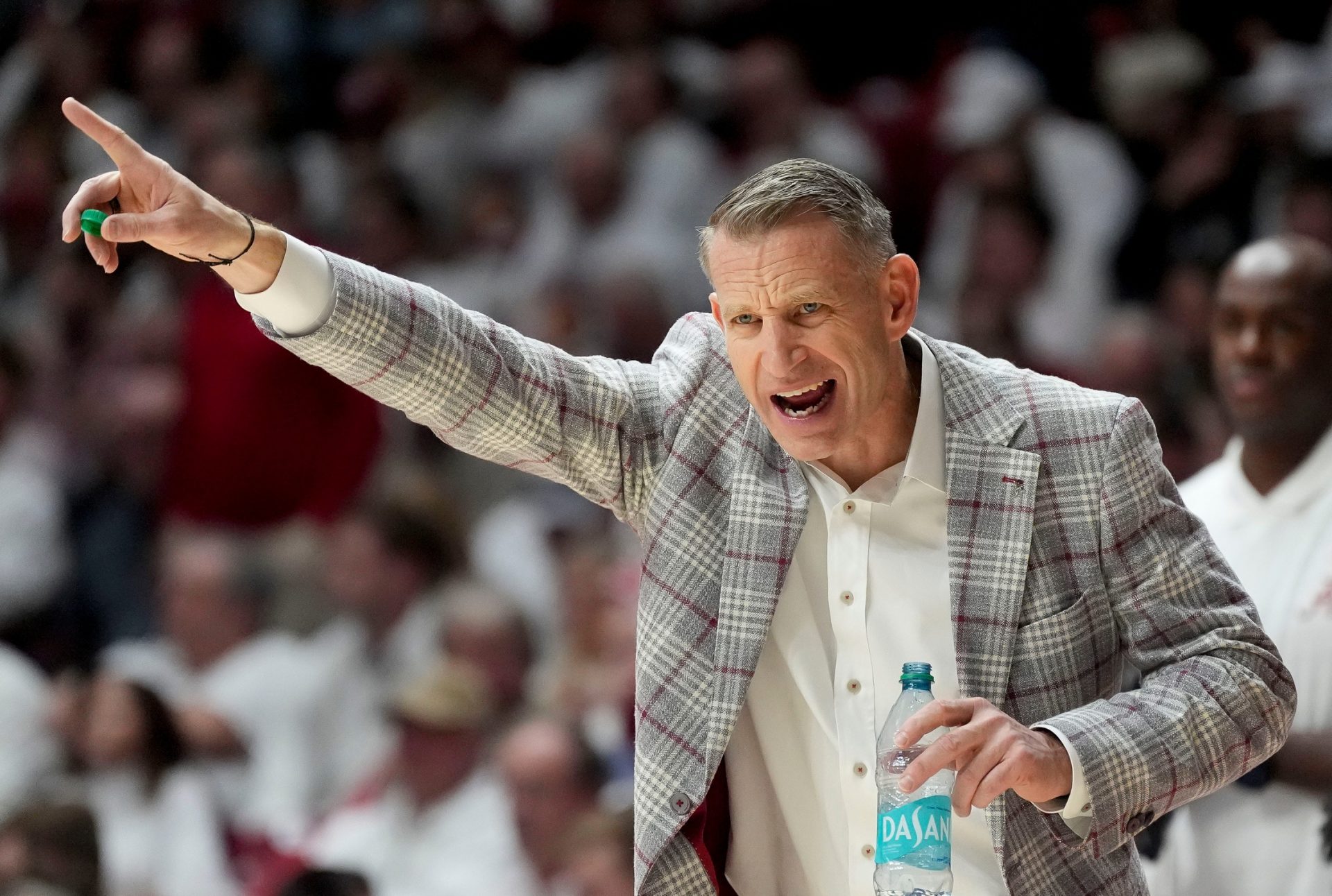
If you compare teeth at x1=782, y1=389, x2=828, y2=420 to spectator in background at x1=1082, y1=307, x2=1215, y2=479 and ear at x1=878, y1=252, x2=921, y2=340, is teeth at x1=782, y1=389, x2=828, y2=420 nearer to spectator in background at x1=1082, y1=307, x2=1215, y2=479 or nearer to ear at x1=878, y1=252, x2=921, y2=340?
ear at x1=878, y1=252, x2=921, y2=340

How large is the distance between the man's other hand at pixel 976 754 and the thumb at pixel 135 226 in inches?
36.2

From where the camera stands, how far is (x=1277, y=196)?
15.1ft

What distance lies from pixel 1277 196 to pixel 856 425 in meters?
2.87

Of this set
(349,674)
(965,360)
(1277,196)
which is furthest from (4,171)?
(965,360)

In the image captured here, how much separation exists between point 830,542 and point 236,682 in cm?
319

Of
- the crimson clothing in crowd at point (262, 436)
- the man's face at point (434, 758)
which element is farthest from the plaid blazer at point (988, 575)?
the crimson clothing in crowd at point (262, 436)

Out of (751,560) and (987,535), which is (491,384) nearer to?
(751,560)

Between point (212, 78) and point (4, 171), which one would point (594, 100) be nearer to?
point (212, 78)

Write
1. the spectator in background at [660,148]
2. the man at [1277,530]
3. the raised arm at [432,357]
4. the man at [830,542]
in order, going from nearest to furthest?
the raised arm at [432,357] < the man at [830,542] < the man at [1277,530] < the spectator in background at [660,148]

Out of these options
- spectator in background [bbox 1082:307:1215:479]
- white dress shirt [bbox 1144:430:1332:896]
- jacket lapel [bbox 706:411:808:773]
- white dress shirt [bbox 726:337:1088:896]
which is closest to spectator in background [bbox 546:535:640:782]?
spectator in background [bbox 1082:307:1215:479]

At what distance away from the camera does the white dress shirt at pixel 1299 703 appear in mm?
3037

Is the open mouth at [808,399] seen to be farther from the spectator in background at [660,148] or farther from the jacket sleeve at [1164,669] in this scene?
the spectator in background at [660,148]

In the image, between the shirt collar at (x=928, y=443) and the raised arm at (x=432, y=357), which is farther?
the shirt collar at (x=928, y=443)

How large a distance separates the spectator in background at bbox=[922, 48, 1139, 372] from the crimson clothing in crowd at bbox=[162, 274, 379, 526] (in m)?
1.79
